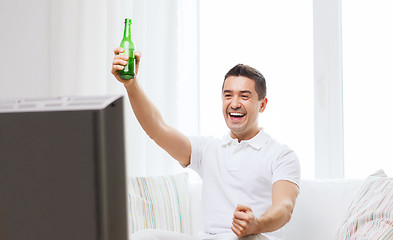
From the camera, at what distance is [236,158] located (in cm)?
217

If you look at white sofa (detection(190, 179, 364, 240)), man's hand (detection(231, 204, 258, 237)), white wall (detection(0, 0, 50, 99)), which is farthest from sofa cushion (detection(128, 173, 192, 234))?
white wall (detection(0, 0, 50, 99))

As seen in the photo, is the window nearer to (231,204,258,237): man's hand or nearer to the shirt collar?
the shirt collar

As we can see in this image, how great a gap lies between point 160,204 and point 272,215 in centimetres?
92

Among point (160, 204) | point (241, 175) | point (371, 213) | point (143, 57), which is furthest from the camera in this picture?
point (143, 57)

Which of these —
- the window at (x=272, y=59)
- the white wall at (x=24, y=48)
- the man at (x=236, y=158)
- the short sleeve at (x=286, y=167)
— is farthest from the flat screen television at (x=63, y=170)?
the white wall at (x=24, y=48)

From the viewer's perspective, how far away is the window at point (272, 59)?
3078 mm

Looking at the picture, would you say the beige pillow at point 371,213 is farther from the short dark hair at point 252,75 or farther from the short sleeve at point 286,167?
the short dark hair at point 252,75

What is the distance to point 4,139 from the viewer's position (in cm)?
69

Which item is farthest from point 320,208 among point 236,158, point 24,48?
point 24,48

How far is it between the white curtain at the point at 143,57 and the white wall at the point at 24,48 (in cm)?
8

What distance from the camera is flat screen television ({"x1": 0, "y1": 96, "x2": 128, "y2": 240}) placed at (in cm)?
63

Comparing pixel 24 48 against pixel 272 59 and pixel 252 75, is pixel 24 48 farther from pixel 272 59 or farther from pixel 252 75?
pixel 252 75

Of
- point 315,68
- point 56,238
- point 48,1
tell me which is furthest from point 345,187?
point 48,1

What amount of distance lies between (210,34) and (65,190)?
283 centimetres
